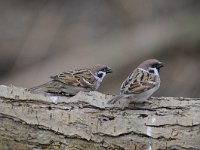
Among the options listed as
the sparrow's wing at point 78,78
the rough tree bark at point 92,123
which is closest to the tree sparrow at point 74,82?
the sparrow's wing at point 78,78

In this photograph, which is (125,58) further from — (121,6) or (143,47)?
(121,6)

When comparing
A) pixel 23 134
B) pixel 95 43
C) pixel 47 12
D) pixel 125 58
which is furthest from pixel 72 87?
pixel 47 12

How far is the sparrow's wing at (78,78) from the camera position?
5.59m

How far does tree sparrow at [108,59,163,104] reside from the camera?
5.19 meters

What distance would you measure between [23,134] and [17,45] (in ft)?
18.1

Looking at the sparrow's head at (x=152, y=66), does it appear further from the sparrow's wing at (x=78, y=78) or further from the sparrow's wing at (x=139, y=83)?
the sparrow's wing at (x=78, y=78)

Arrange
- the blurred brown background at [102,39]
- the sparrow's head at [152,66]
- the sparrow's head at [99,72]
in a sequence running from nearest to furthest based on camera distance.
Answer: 1. the sparrow's head at [152,66]
2. the sparrow's head at [99,72]
3. the blurred brown background at [102,39]

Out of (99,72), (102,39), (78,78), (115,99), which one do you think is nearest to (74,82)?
(78,78)

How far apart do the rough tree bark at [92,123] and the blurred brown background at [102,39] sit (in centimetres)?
381

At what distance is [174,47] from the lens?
9.70 metres

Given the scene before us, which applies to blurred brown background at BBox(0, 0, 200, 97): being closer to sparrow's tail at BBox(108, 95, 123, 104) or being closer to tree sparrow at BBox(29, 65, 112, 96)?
tree sparrow at BBox(29, 65, 112, 96)

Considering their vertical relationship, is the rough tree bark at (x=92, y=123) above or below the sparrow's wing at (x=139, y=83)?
below

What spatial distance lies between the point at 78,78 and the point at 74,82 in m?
0.06

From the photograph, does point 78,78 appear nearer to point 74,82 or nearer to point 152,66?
point 74,82
